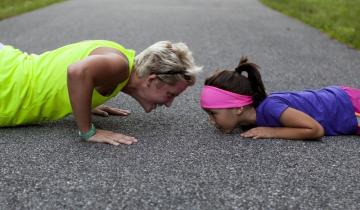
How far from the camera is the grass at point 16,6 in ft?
39.9

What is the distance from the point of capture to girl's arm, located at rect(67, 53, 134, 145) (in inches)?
123

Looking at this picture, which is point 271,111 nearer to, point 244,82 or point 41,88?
point 244,82

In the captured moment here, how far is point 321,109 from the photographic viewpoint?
3600 mm

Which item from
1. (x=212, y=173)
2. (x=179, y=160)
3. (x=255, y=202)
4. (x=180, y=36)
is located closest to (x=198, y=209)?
(x=255, y=202)

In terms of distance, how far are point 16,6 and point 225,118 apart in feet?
38.5

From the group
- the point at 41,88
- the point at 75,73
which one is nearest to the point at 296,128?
the point at 75,73

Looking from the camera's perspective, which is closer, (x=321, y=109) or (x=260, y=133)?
(x=260, y=133)

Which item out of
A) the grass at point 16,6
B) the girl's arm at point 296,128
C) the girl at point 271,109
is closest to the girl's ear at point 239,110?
the girl at point 271,109

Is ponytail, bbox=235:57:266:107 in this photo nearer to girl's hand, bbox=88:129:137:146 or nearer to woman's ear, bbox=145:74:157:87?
woman's ear, bbox=145:74:157:87

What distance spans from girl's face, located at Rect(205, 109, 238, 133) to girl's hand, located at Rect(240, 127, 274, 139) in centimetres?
11

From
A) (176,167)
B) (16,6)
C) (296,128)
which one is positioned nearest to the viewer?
(176,167)

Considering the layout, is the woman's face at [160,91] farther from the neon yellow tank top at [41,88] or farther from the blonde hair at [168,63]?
the neon yellow tank top at [41,88]

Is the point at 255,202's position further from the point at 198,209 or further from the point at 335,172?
the point at 335,172

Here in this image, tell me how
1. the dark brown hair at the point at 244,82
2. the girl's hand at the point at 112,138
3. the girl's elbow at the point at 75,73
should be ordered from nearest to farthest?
the girl's elbow at the point at 75,73
the girl's hand at the point at 112,138
the dark brown hair at the point at 244,82
